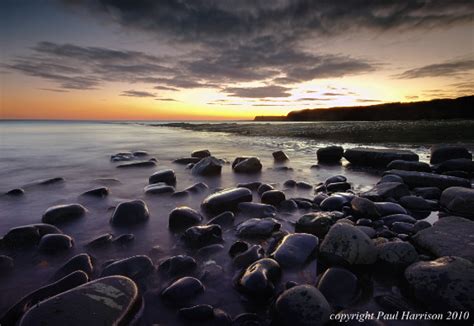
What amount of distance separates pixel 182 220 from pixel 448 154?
924 cm

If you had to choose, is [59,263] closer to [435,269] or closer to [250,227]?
[250,227]

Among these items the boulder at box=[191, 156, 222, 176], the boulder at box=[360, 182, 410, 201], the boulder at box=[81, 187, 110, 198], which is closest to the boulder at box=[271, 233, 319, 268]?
the boulder at box=[360, 182, 410, 201]

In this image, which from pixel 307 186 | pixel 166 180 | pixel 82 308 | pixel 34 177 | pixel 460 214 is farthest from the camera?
pixel 34 177

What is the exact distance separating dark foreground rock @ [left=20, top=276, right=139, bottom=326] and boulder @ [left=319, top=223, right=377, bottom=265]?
6.29ft

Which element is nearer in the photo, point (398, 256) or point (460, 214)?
point (398, 256)

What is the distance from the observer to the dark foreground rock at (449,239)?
2.74 meters

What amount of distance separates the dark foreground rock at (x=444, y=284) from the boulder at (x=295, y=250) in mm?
931

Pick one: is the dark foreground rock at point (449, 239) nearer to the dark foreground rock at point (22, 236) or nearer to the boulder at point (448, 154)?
the dark foreground rock at point (22, 236)

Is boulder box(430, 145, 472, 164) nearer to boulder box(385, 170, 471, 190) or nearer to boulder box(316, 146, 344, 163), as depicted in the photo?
boulder box(316, 146, 344, 163)

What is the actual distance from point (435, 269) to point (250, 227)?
78.0 inches

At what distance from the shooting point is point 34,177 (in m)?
7.41

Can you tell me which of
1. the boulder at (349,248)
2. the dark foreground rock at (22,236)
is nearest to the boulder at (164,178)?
the dark foreground rock at (22,236)

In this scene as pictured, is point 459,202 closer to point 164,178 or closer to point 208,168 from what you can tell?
point 208,168

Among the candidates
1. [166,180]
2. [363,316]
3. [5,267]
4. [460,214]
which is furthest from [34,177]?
[460,214]
